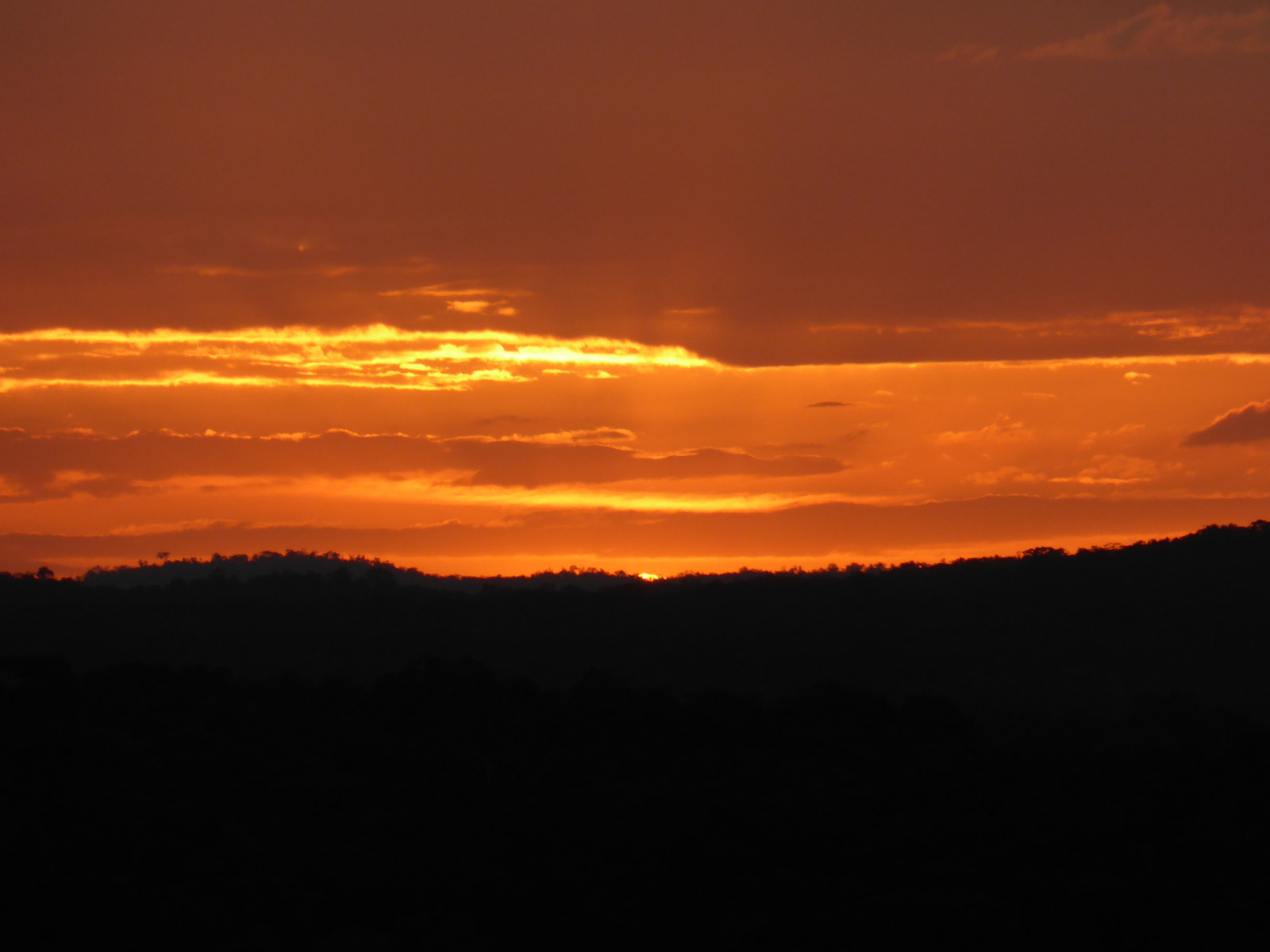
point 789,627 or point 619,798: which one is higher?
point 789,627

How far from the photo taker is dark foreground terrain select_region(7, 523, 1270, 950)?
37156 millimetres

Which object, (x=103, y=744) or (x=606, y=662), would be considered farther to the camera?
(x=606, y=662)

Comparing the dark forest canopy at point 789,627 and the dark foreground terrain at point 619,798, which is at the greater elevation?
the dark forest canopy at point 789,627

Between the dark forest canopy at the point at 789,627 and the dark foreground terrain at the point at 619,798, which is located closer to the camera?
the dark foreground terrain at the point at 619,798

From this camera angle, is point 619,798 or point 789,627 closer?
point 619,798

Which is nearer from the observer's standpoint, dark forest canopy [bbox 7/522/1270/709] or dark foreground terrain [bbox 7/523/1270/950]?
dark foreground terrain [bbox 7/523/1270/950]

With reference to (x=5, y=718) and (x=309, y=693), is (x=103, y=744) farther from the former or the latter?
(x=309, y=693)

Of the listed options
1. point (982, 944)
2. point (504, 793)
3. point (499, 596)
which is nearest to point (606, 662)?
point (499, 596)

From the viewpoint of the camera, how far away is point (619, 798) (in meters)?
46.8

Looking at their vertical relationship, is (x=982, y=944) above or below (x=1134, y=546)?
below

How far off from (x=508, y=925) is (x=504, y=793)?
9.53 m

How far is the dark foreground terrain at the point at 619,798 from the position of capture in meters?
37.2

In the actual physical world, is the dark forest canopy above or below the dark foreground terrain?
above

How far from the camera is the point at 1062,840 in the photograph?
133ft
